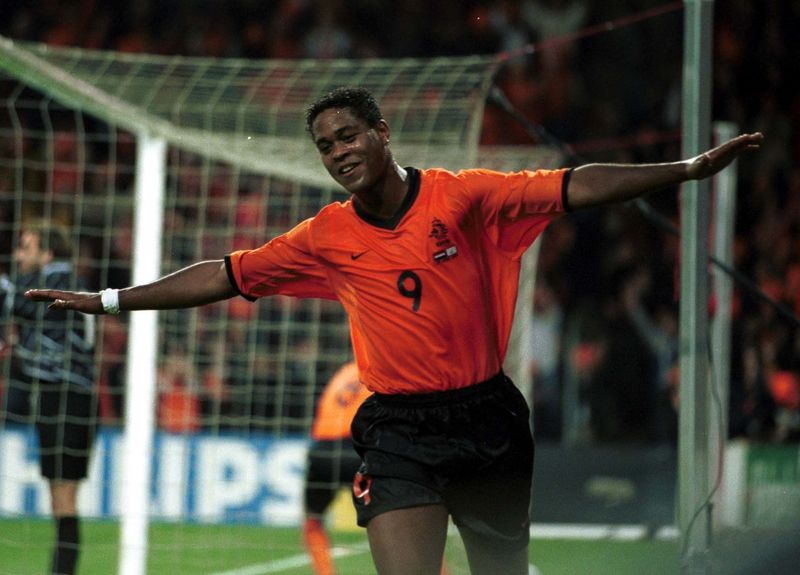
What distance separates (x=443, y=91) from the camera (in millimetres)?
8086

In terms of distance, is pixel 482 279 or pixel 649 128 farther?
pixel 649 128

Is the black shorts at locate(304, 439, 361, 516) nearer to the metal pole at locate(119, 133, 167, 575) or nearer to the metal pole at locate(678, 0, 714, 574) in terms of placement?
the metal pole at locate(119, 133, 167, 575)

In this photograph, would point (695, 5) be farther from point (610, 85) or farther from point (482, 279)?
point (610, 85)

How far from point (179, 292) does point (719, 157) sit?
1649mm

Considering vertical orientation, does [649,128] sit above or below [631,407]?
above

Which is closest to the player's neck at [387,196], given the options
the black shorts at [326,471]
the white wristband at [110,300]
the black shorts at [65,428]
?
the white wristband at [110,300]

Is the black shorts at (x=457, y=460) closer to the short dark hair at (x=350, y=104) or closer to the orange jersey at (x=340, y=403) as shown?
the short dark hair at (x=350, y=104)

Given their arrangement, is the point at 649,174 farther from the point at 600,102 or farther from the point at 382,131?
the point at 600,102

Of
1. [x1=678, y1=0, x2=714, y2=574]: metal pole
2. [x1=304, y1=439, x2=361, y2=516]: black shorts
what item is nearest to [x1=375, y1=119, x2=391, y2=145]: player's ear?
[x1=678, y1=0, x2=714, y2=574]: metal pole

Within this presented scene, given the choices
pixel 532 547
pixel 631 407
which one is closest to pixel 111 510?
pixel 532 547

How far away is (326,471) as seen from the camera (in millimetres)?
7340

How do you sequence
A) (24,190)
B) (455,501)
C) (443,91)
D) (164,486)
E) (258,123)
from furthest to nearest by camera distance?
1. (24,190)
2. (164,486)
3. (258,123)
4. (443,91)
5. (455,501)

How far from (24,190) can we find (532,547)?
652 cm

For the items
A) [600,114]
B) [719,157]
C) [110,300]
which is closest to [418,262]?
[719,157]
